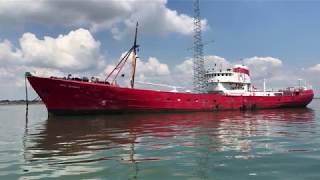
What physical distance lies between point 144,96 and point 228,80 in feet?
61.1

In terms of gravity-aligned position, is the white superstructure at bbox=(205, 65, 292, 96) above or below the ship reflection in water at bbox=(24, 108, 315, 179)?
above

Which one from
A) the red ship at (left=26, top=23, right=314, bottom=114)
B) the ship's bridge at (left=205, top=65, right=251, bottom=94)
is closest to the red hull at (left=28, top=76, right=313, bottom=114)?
the red ship at (left=26, top=23, right=314, bottom=114)

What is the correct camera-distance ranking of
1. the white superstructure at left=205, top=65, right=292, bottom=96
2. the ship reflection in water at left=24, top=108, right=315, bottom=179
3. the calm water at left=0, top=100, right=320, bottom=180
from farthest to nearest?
the white superstructure at left=205, top=65, right=292, bottom=96, the ship reflection in water at left=24, top=108, right=315, bottom=179, the calm water at left=0, top=100, right=320, bottom=180

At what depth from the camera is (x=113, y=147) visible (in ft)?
45.2

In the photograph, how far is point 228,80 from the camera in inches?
2117

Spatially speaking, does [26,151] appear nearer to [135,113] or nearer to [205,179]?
[205,179]

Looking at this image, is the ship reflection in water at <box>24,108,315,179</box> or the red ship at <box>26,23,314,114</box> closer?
the ship reflection in water at <box>24,108,315,179</box>

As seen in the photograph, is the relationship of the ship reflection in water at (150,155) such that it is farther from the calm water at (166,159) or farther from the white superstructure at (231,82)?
the white superstructure at (231,82)

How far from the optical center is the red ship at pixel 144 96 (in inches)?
1416

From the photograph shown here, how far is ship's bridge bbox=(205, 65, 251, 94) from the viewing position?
5391 cm

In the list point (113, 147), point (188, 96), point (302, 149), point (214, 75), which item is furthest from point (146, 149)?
point (214, 75)

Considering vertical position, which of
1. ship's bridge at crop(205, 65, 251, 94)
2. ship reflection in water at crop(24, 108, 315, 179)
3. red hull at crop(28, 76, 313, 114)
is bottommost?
ship reflection in water at crop(24, 108, 315, 179)

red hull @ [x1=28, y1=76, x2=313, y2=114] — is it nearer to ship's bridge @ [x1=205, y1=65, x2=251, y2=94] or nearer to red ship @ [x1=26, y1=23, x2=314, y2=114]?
red ship @ [x1=26, y1=23, x2=314, y2=114]

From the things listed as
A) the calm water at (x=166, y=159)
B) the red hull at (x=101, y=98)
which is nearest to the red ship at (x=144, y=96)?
the red hull at (x=101, y=98)
